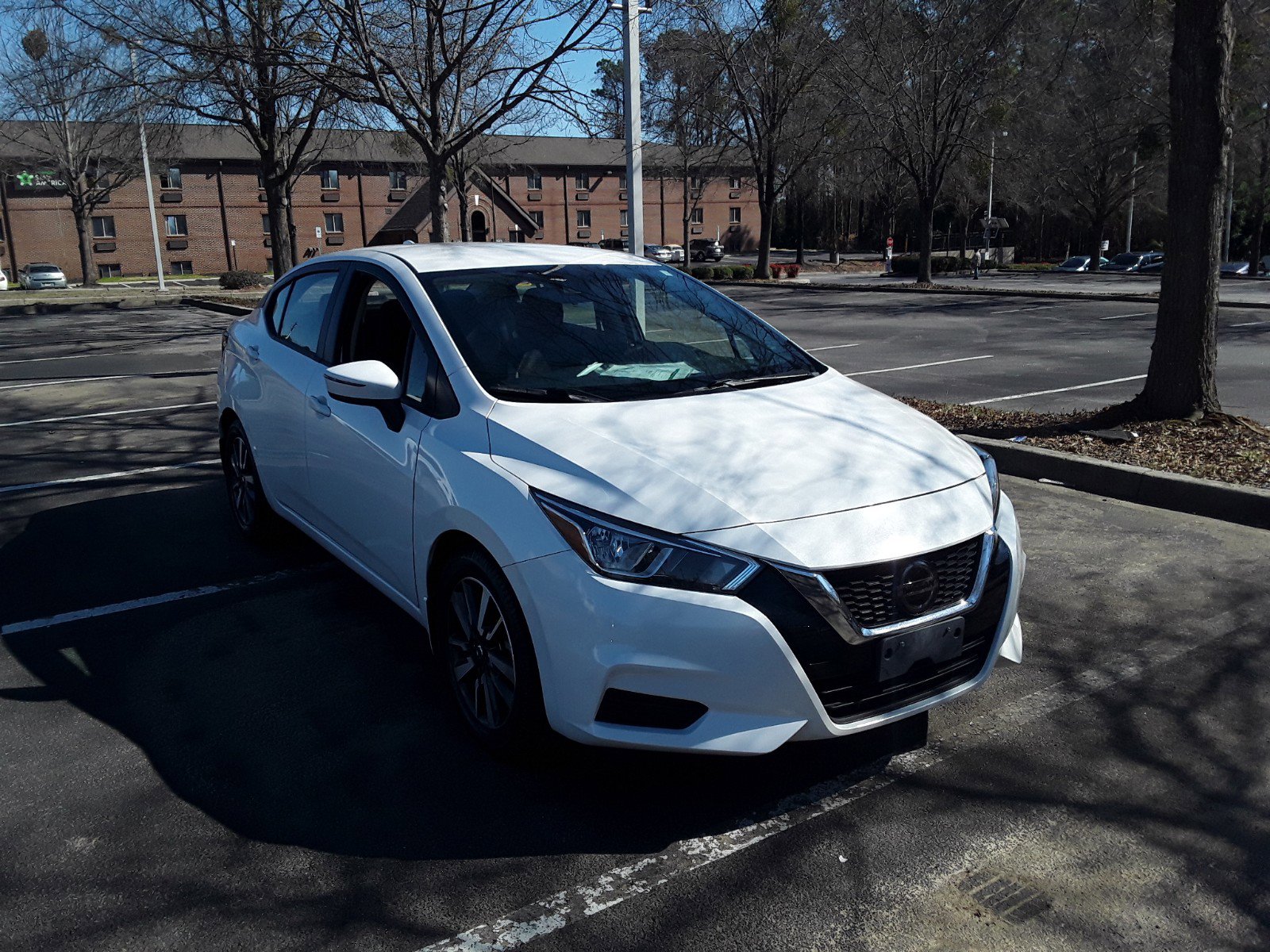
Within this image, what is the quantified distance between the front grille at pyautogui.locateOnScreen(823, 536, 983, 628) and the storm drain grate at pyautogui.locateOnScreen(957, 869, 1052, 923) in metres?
0.75

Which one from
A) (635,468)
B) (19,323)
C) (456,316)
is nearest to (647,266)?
(456,316)

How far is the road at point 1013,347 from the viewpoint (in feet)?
36.4

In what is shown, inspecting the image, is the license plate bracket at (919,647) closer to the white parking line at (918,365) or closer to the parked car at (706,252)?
the white parking line at (918,365)

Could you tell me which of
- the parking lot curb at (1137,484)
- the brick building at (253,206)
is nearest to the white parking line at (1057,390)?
the parking lot curb at (1137,484)

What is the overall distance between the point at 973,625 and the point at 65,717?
338 centimetres

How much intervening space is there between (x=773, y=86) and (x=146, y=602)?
114 feet

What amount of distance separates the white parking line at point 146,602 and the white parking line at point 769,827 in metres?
3.18

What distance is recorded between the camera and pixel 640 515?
3.08 meters

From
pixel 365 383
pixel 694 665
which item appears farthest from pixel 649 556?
pixel 365 383

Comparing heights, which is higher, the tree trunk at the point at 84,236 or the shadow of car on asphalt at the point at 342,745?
the tree trunk at the point at 84,236

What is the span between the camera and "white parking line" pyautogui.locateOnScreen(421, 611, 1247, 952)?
9.00ft

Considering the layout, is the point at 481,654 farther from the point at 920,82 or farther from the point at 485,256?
the point at 920,82

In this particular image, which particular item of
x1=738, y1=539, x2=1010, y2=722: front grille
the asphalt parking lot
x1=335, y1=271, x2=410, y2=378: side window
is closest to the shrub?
the asphalt parking lot

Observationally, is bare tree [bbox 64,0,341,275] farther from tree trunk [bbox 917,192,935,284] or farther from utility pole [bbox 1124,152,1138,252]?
utility pole [bbox 1124,152,1138,252]
